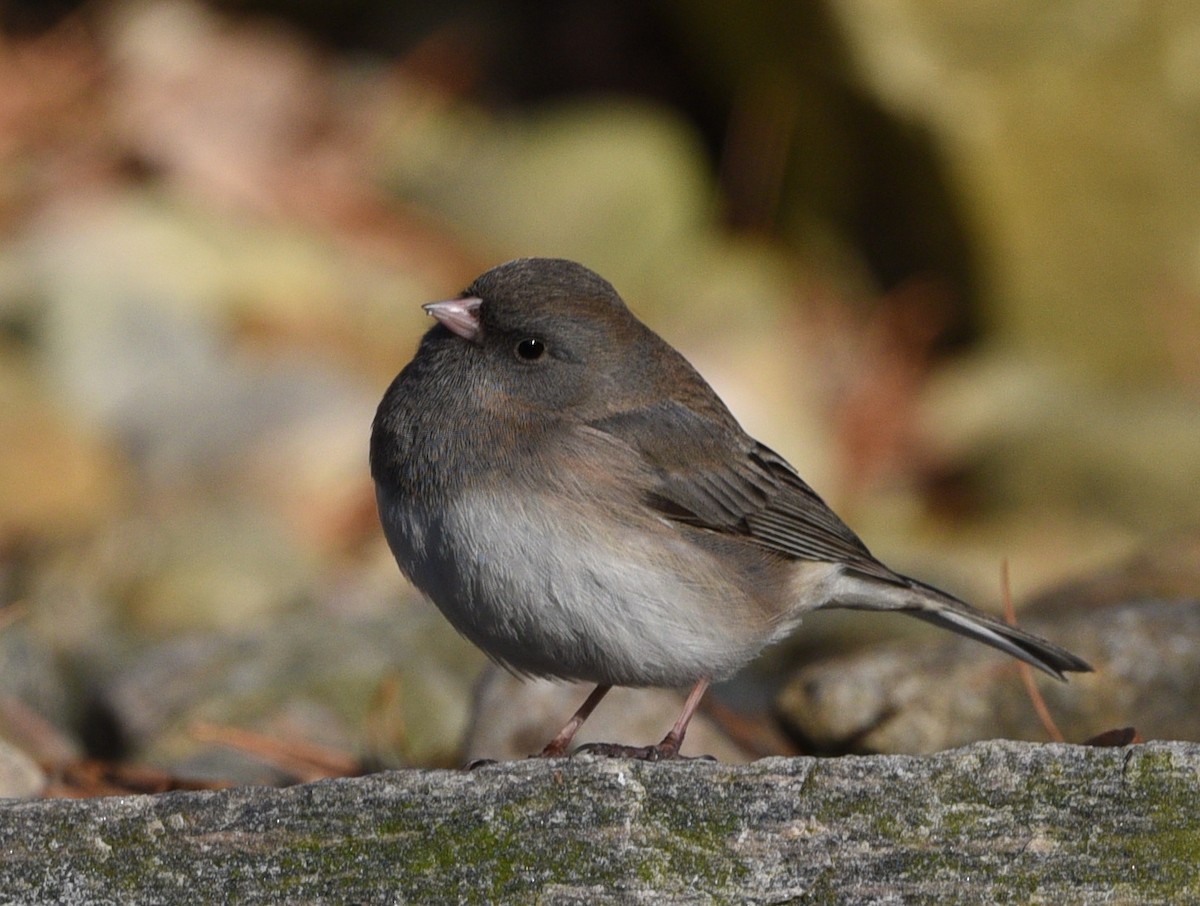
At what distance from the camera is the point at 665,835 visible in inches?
88.0

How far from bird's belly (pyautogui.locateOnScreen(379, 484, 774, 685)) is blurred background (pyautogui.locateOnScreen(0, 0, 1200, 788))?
2077 mm

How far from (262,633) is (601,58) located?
457cm

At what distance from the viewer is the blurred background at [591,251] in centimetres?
640

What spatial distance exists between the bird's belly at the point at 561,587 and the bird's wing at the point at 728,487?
7.0 inches

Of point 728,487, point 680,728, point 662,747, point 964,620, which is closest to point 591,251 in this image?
point 728,487

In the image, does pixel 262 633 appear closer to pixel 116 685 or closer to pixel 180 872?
pixel 116 685

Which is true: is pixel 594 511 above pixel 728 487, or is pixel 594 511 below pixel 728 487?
below

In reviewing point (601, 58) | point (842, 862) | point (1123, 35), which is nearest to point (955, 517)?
point (1123, 35)

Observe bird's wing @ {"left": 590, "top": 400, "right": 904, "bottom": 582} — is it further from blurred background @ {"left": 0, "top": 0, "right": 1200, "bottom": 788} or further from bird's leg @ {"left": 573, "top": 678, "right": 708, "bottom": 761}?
blurred background @ {"left": 0, "top": 0, "right": 1200, "bottom": 788}

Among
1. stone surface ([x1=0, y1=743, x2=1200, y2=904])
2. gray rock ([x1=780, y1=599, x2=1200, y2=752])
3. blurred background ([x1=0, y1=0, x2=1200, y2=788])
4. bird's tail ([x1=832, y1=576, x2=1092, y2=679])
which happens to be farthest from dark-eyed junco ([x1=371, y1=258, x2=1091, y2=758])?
blurred background ([x1=0, y1=0, x2=1200, y2=788])

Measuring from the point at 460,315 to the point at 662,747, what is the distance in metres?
0.86

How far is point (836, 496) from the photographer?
22.5ft

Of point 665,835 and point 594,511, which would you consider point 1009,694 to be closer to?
point 594,511

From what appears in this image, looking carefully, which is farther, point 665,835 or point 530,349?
point 530,349
